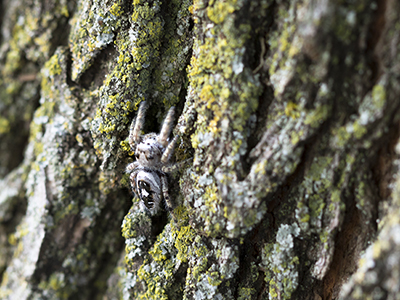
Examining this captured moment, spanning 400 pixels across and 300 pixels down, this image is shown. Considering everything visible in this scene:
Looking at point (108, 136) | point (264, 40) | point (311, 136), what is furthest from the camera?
point (108, 136)

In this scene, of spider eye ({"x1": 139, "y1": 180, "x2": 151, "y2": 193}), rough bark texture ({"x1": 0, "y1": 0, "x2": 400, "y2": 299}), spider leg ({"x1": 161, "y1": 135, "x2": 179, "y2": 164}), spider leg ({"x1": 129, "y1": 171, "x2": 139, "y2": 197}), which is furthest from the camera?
spider leg ({"x1": 129, "y1": 171, "x2": 139, "y2": 197})

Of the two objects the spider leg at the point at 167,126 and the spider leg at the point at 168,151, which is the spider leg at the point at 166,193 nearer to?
the spider leg at the point at 168,151

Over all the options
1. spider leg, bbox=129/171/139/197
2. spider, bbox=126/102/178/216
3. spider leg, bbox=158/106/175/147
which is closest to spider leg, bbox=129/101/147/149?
spider, bbox=126/102/178/216

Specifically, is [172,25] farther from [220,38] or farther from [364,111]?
[364,111]

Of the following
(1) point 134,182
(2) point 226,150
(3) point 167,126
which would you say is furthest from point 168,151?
(2) point 226,150

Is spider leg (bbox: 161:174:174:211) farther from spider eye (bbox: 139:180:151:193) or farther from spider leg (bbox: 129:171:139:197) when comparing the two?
spider leg (bbox: 129:171:139:197)

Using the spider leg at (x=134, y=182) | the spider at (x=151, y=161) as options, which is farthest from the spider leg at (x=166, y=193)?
the spider leg at (x=134, y=182)

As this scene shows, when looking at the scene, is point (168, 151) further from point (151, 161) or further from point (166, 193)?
point (166, 193)

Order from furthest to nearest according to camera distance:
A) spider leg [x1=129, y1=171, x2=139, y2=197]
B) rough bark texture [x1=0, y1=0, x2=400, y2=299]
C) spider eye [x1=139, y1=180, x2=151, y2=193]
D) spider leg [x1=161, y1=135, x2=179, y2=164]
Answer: spider leg [x1=129, y1=171, x2=139, y2=197], spider eye [x1=139, y1=180, x2=151, y2=193], spider leg [x1=161, y1=135, x2=179, y2=164], rough bark texture [x1=0, y1=0, x2=400, y2=299]

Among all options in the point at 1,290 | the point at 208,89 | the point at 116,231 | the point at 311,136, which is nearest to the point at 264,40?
the point at 208,89
